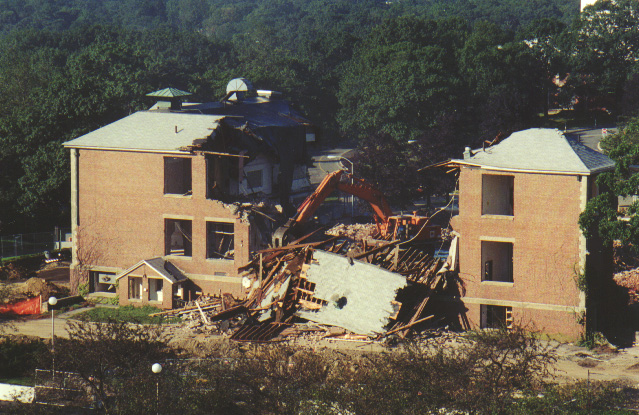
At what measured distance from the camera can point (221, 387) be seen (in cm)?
3100

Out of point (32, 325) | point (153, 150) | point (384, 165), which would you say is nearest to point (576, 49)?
point (384, 165)

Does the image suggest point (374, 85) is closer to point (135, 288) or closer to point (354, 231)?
point (354, 231)

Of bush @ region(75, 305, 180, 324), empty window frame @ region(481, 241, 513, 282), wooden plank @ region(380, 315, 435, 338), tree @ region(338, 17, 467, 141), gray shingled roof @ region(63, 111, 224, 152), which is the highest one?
tree @ region(338, 17, 467, 141)

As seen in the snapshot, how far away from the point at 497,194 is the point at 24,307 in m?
25.0

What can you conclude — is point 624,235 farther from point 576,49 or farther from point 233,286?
point 576,49

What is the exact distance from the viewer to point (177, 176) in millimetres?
52406

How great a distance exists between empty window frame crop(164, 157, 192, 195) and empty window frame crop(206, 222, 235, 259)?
249cm

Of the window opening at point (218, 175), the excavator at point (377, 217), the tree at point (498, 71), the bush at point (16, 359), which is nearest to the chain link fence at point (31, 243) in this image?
the window opening at point (218, 175)

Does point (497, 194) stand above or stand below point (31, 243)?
above

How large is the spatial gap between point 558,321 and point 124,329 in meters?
19.9

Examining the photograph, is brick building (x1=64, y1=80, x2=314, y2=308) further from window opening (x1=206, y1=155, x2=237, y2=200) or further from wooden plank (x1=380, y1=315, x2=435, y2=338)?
wooden plank (x1=380, y1=315, x2=435, y2=338)

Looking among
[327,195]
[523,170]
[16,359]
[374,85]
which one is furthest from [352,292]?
[374,85]

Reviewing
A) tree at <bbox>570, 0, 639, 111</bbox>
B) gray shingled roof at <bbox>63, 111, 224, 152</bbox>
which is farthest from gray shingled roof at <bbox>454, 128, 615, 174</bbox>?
tree at <bbox>570, 0, 639, 111</bbox>

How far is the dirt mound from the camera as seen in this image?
5031 cm
